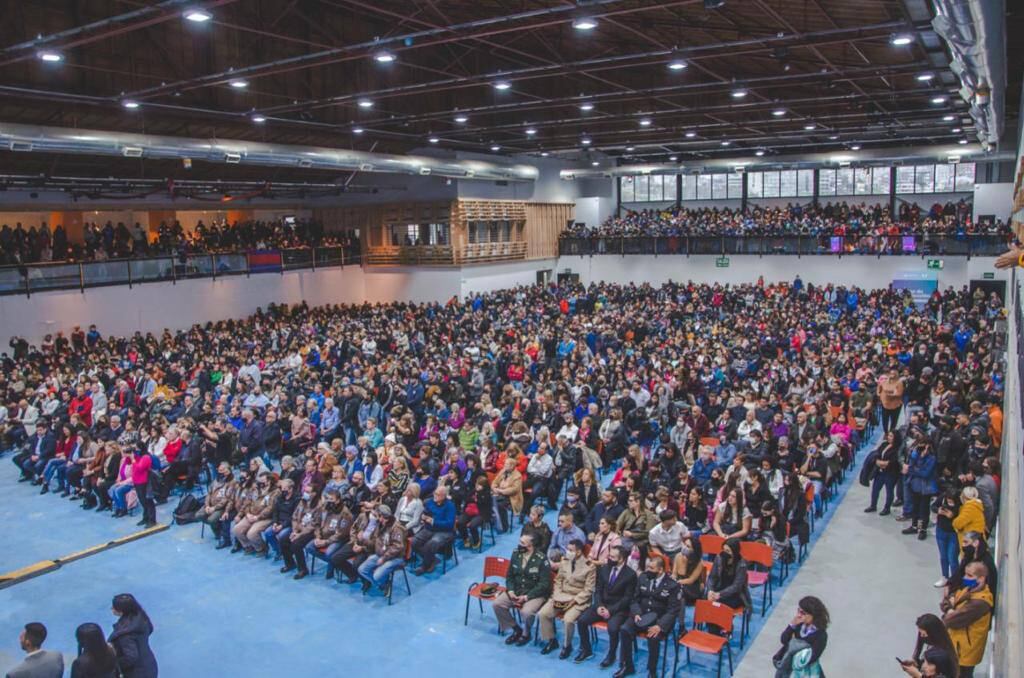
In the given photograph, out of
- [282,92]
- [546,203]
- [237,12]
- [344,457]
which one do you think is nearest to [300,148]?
[282,92]

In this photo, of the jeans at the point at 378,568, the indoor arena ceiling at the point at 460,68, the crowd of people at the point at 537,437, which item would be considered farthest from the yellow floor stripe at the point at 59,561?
the indoor arena ceiling at the point at 460,68

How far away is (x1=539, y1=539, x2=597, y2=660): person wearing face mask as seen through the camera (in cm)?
779

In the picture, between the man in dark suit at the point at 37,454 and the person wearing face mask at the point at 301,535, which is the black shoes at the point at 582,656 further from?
the man in dark suit at the point at 37,454

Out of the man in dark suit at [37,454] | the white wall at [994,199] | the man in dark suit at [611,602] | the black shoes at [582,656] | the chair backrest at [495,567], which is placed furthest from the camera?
the white wall at [994,199]

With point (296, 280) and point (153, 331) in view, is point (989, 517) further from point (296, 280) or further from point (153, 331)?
point (296, 280)

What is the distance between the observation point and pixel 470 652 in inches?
311

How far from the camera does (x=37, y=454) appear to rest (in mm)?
14430

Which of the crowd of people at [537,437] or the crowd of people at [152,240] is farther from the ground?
the crowd of people at [152,240]

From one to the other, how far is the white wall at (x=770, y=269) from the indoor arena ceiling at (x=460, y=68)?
210 inches

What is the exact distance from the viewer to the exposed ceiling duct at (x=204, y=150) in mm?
16203

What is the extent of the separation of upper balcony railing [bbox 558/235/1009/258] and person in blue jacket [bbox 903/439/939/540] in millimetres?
22097

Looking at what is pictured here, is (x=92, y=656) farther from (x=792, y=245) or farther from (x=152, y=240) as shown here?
(x=792, y=245)

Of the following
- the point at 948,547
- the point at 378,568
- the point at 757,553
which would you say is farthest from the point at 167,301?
the point at 948,547

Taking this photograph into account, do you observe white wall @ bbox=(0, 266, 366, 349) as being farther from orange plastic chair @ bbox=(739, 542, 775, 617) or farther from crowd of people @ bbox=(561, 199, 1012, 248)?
orange plastic chair @ bbox=(739, 542, 775, 617)
